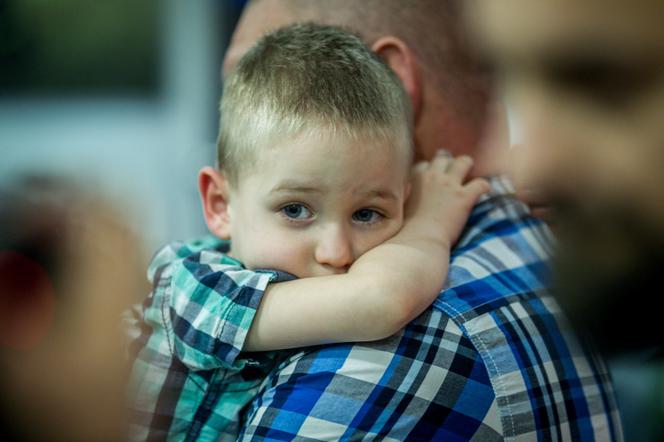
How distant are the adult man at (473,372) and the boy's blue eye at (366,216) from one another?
15 cm

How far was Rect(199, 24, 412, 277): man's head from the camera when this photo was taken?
1180 mm

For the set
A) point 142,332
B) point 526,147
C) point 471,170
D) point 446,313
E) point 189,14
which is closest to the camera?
point 526,147

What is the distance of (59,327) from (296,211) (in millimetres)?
601

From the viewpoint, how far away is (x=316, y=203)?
1194 mm

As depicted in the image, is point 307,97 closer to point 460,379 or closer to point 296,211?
point 296,211

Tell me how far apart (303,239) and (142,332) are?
31 centimetres

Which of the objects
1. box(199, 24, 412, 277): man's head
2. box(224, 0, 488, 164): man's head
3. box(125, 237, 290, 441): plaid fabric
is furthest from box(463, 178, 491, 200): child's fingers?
box(125, 237, 290, 441): plaid fabric

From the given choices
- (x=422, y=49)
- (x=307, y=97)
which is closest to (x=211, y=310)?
(x=307, y=97)

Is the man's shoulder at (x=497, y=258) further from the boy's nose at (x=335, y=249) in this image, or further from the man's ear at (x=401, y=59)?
the man's ear at (x=401, y=59)

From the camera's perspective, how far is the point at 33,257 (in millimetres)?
685

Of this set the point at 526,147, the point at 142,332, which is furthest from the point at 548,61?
the point at 142,332

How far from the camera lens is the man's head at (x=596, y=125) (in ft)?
1.77

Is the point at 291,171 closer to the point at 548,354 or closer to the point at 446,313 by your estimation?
the point at 446,313

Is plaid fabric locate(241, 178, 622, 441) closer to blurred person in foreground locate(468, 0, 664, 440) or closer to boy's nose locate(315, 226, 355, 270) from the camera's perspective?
boy's nose locate(315, 226, 355, 270)
